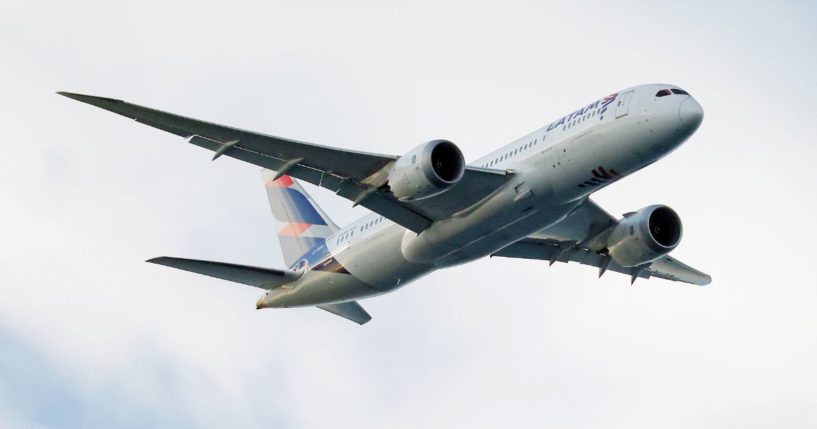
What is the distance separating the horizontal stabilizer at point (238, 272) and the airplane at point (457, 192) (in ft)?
0.14

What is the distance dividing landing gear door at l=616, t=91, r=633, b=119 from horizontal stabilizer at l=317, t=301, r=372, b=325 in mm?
14141

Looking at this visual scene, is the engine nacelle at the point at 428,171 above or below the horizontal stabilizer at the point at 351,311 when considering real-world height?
above

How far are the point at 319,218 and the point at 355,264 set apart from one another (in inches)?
286

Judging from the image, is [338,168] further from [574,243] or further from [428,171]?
[574,243]

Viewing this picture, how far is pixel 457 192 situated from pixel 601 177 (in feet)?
13.6

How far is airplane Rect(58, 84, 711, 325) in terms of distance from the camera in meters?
33.2

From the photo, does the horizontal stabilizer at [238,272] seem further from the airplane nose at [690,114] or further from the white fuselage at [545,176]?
the airplane nose at [690,114]

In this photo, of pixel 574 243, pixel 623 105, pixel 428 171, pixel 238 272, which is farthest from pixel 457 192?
pixel 238 272

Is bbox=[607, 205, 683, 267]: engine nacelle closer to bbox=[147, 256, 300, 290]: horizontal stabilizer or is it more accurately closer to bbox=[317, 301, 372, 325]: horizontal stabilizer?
bbox=[317, 301, 372, 325]: horizontal stabilizer

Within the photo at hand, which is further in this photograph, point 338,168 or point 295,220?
point 295,220

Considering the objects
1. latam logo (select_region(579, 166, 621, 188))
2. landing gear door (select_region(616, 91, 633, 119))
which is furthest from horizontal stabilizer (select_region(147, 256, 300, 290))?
landing gear door (select_region(616, 91, 633, 119))

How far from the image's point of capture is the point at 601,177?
34000 millimetres

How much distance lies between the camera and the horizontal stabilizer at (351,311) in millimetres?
43719

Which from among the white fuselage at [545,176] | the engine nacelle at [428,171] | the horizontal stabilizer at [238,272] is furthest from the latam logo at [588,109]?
the horizontal stabilizer at [238,272]
